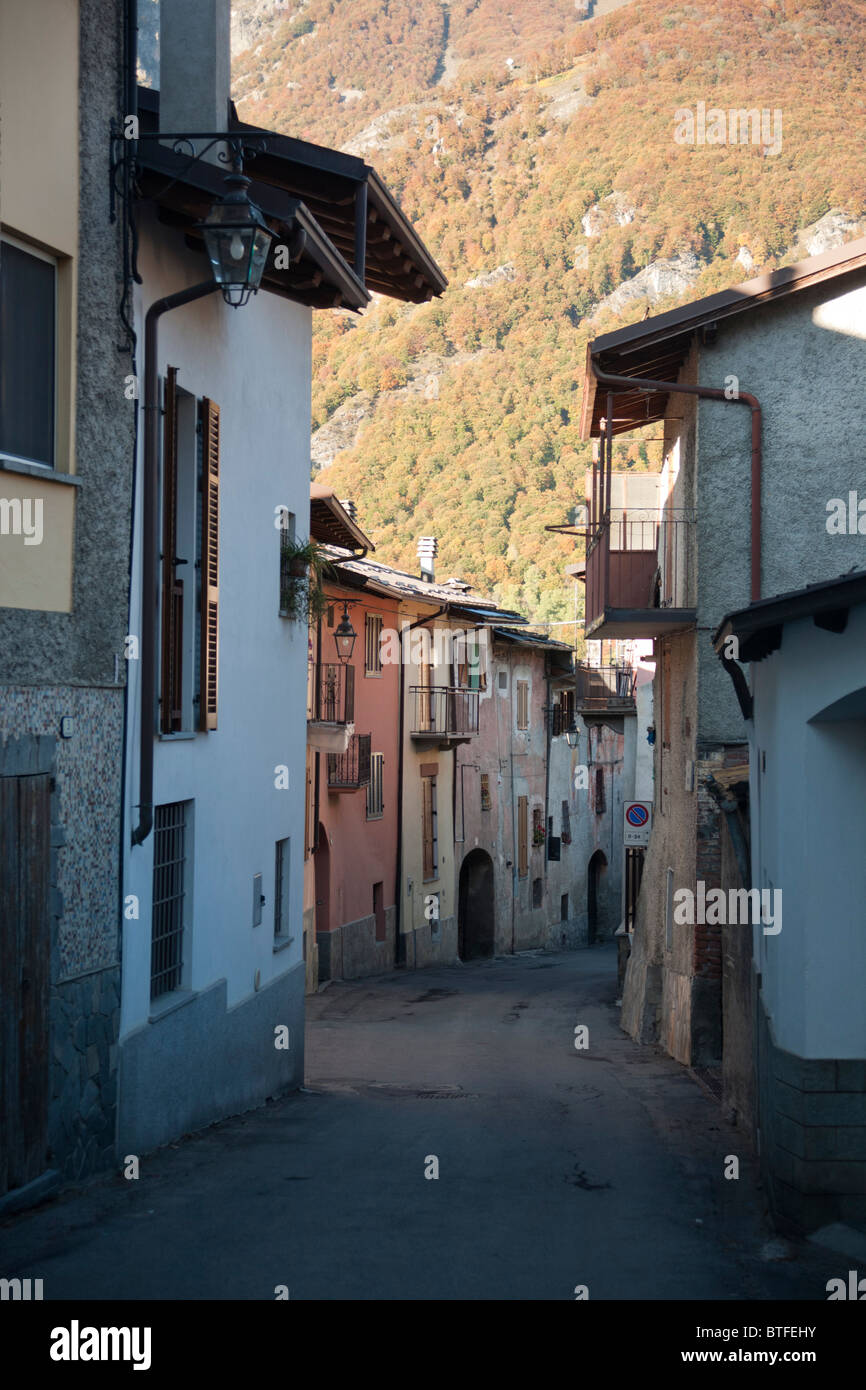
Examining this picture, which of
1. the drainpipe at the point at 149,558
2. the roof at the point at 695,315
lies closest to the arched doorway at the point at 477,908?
the roof at the point at 695,315

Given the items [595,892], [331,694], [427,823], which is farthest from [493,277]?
[331,694]

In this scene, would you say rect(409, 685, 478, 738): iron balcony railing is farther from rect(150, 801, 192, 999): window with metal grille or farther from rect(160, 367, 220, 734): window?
rect(150, 801, 192, 999): window with metal grille

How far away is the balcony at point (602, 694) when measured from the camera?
4072 cm

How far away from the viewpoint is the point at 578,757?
1971 inches

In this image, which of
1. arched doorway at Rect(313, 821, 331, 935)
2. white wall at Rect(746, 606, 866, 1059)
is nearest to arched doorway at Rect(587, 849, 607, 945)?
arched doorway at Rect(313, 821, 331, 935)

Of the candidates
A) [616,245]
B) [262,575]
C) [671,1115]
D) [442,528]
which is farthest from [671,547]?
[616,245]

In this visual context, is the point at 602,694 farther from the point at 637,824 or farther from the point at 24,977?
the point at 24,977

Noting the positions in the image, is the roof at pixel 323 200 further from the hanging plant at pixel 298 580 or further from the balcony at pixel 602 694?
the balcony at pixel 602 694

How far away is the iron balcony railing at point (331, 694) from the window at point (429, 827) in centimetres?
718

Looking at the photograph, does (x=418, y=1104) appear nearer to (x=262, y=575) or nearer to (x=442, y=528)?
(x=262, y=575)

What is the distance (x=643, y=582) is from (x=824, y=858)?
12.5m

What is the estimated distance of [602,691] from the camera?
4206 cm
